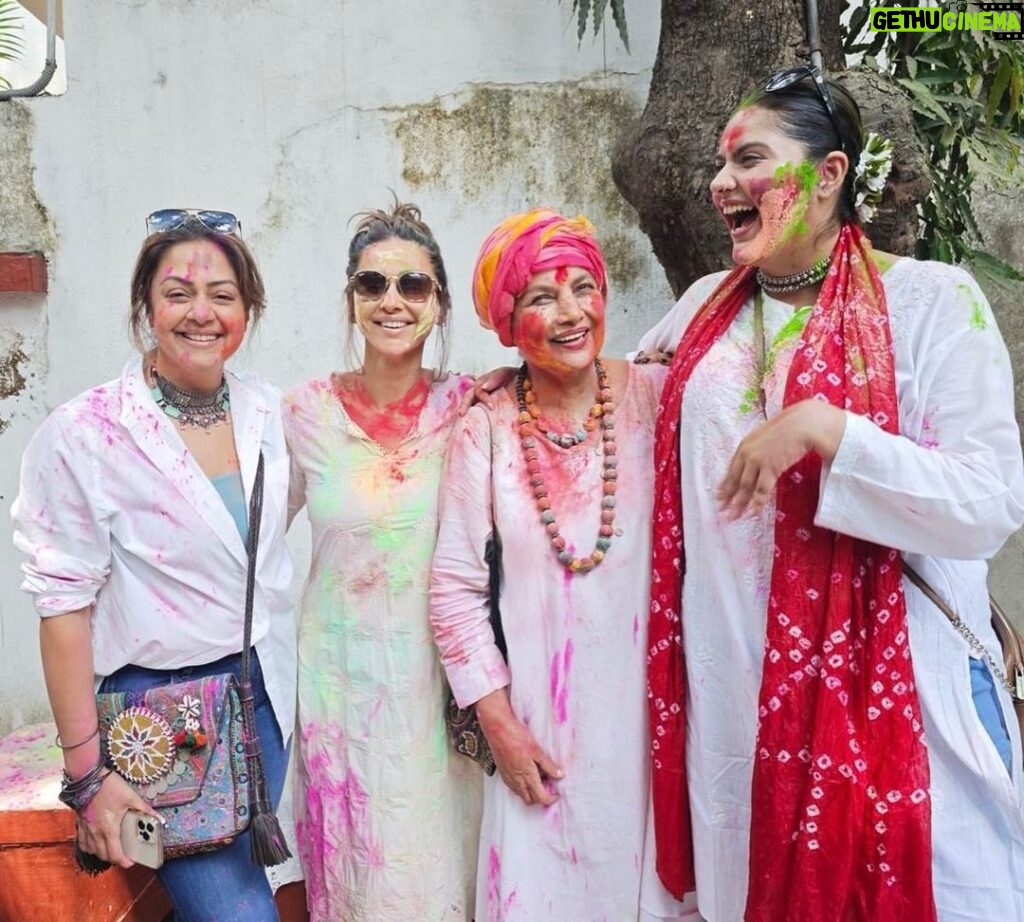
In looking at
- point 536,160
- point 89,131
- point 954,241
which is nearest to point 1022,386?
point 954,241

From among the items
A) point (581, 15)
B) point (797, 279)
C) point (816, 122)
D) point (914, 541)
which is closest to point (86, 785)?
point (914, 541)

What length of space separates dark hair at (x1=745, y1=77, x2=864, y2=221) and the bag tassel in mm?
1570

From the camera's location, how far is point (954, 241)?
3.49 m

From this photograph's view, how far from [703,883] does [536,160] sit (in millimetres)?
2823

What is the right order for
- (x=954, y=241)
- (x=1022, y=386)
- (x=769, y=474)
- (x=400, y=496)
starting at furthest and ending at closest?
(x=1022, y=386)
(x=954, y=241)
(x=400, y=496)
(x=769, y=474)

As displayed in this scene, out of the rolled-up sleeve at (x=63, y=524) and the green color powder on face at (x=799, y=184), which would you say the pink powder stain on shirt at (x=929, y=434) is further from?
the rolled-up sleeve at (x=63, y=524)

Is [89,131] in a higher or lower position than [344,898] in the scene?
higher

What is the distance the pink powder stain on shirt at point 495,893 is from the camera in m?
2.27

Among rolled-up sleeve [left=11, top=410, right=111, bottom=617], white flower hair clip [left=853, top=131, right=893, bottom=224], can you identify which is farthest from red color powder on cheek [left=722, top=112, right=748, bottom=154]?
rolled-up sleeve [left=11, top=410, right=111, bottom=617]

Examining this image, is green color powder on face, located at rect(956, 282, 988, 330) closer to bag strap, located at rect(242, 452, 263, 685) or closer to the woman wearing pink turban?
the woman wearing pink turban

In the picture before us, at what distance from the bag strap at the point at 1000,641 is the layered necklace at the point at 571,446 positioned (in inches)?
23.9

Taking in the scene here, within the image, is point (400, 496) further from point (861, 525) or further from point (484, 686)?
point (861, 525)

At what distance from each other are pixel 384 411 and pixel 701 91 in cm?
146

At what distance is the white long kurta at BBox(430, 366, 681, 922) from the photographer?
2232 mm
